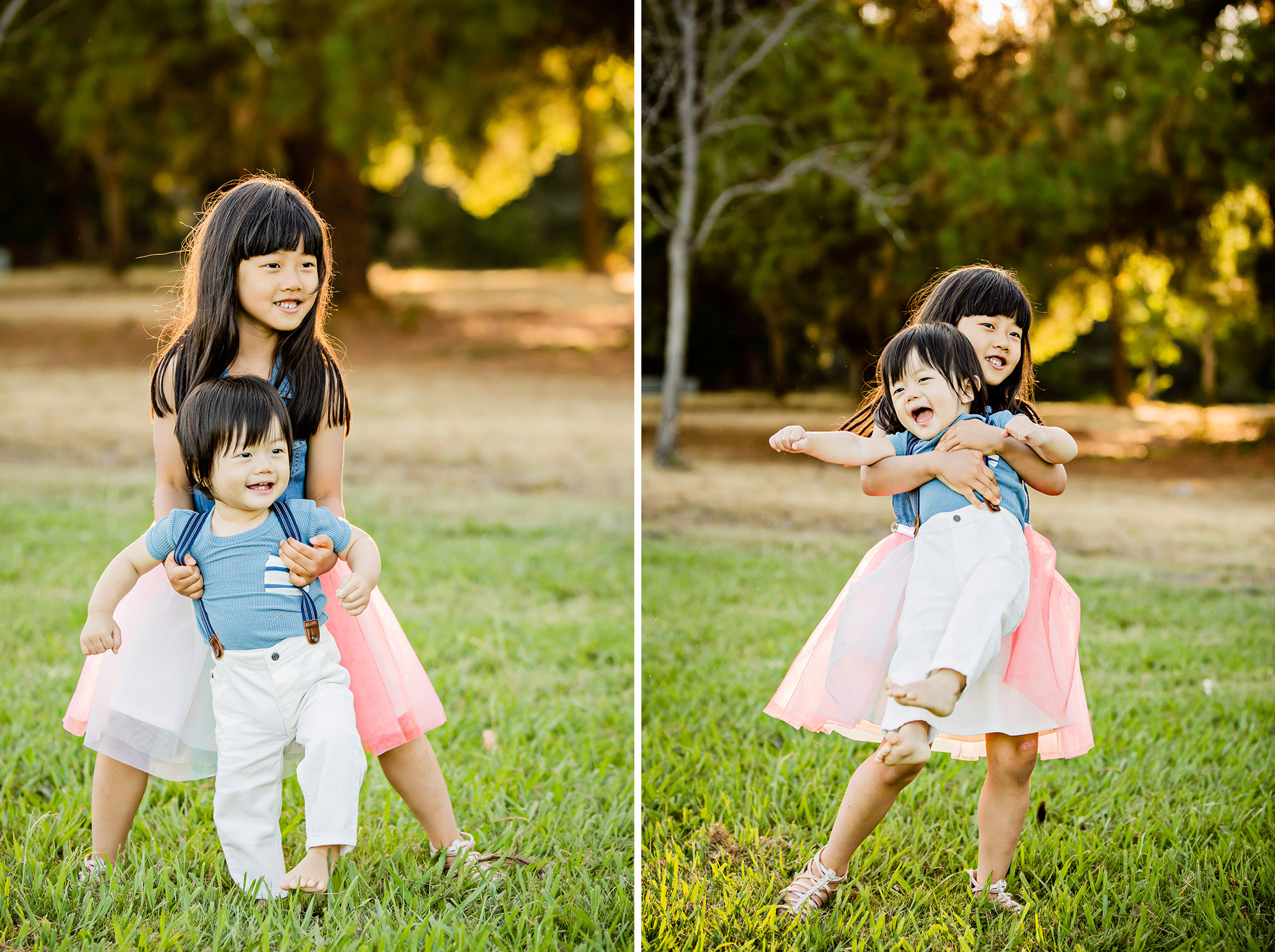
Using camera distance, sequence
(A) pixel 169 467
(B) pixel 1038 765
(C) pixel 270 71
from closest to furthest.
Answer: (A) pixel 169 467
(B) pixel 1038 765
(C) pixel 270 71

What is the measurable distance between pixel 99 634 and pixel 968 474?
1499 millimetres

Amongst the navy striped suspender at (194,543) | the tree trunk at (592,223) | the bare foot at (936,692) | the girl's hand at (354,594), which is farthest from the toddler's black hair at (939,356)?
the tree trunk at (592,223)

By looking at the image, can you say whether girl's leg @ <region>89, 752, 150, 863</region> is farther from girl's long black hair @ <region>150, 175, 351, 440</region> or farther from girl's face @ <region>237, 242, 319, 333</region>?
girl's face @ <region>237, 242, 319, 333</region>

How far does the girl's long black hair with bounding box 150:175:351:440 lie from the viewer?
1901 mm

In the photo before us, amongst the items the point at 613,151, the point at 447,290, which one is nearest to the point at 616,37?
the point at 447,290

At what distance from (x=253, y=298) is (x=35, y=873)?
120cm

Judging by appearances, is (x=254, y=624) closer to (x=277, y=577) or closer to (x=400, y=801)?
(x=277, y=577)

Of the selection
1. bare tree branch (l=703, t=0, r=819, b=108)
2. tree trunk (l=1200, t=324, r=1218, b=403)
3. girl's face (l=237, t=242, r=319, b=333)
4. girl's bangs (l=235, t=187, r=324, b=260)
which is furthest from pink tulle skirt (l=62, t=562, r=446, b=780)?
bare tree branch (l=703, t=0, r=819, b=108)

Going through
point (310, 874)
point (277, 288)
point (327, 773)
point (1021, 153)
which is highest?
point (1021, 153)

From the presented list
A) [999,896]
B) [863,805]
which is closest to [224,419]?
[863,805]

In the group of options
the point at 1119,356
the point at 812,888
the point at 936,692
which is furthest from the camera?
the point at 1119,356

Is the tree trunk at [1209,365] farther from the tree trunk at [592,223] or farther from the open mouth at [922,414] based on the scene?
the tree trunk at [592,223]

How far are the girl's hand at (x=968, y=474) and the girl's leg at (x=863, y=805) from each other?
1.57ft

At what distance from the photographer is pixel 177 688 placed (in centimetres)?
198
